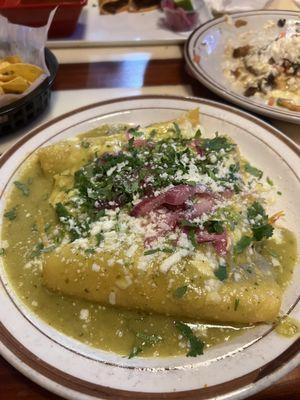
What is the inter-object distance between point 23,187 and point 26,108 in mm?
466

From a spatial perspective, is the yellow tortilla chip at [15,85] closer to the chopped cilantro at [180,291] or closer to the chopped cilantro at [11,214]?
the chopped cilantro at [11,214]

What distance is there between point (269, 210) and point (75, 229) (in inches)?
29.0

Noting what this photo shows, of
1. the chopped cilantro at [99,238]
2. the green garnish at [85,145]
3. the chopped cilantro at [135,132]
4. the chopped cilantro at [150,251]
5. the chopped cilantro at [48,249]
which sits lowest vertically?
the chopped cilantro at [48,249]

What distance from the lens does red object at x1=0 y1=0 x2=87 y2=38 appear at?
2.43m

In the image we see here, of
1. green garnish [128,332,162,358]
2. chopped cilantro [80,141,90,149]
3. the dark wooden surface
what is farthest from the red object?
green garnish [128,332,162,358]

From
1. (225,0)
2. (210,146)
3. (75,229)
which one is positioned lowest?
(75,229)

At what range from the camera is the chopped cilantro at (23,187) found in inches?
66.7

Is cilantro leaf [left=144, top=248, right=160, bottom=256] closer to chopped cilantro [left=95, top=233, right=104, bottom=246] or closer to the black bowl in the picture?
chopped cilantro [left=95, top=233, right=104, bottom=246]

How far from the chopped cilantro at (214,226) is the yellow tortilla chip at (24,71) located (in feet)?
3.86

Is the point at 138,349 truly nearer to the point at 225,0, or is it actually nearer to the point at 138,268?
the point at 138,268

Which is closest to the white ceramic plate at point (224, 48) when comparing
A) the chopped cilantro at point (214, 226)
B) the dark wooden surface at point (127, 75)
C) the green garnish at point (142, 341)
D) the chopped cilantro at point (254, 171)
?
the dark wooden surface at point (127, 75)

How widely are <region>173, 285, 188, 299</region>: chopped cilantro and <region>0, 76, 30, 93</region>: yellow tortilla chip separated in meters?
1.22

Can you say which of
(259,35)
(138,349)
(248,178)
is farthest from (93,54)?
(138,349)

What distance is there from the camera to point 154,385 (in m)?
1.14
